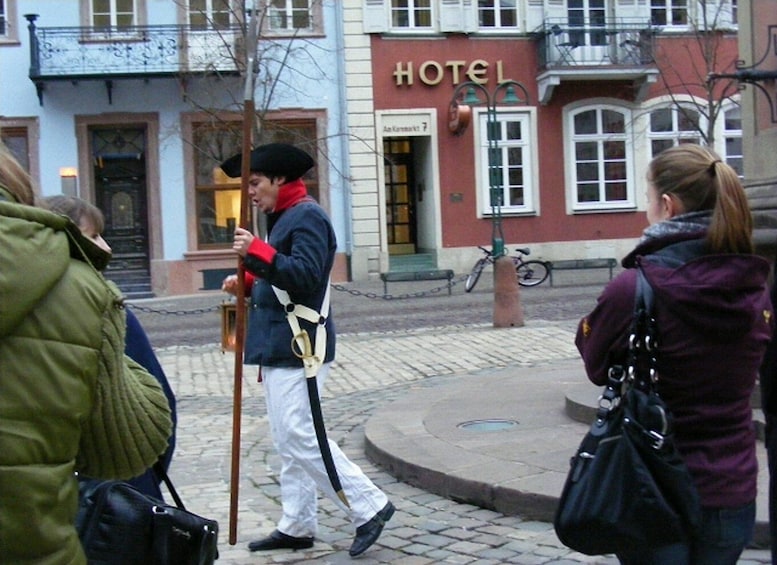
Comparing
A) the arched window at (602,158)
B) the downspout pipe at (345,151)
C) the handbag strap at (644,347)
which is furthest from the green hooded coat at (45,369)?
the arched window at (602,158)

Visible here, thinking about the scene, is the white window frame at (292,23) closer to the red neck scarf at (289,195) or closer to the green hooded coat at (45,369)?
the red neck scarf at (289,195)

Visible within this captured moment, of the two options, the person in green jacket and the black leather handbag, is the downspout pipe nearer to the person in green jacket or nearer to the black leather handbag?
the black leather handbag

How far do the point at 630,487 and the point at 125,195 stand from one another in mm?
23450

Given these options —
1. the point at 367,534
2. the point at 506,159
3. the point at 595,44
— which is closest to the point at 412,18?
the point at 506,159

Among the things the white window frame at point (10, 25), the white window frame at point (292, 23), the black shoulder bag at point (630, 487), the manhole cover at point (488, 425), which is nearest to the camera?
the black shoulder bag at point (630, 487)

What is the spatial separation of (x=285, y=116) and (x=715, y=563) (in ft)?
75.3

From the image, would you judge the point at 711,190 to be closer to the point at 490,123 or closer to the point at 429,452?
the point at 429,452

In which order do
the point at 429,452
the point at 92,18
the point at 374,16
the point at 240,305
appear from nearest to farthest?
the point at 240,305 < the point at 429,452 < the point at 92,18 < the point at 374,16

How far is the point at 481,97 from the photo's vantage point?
25.9 meters

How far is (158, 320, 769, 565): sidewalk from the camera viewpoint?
16.5ft

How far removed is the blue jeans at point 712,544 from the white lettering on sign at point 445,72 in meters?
23.3

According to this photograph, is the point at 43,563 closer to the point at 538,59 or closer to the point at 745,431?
the point at 745,431

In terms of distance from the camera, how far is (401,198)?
1078 inches

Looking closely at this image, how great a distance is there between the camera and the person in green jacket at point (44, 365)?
1774mm
